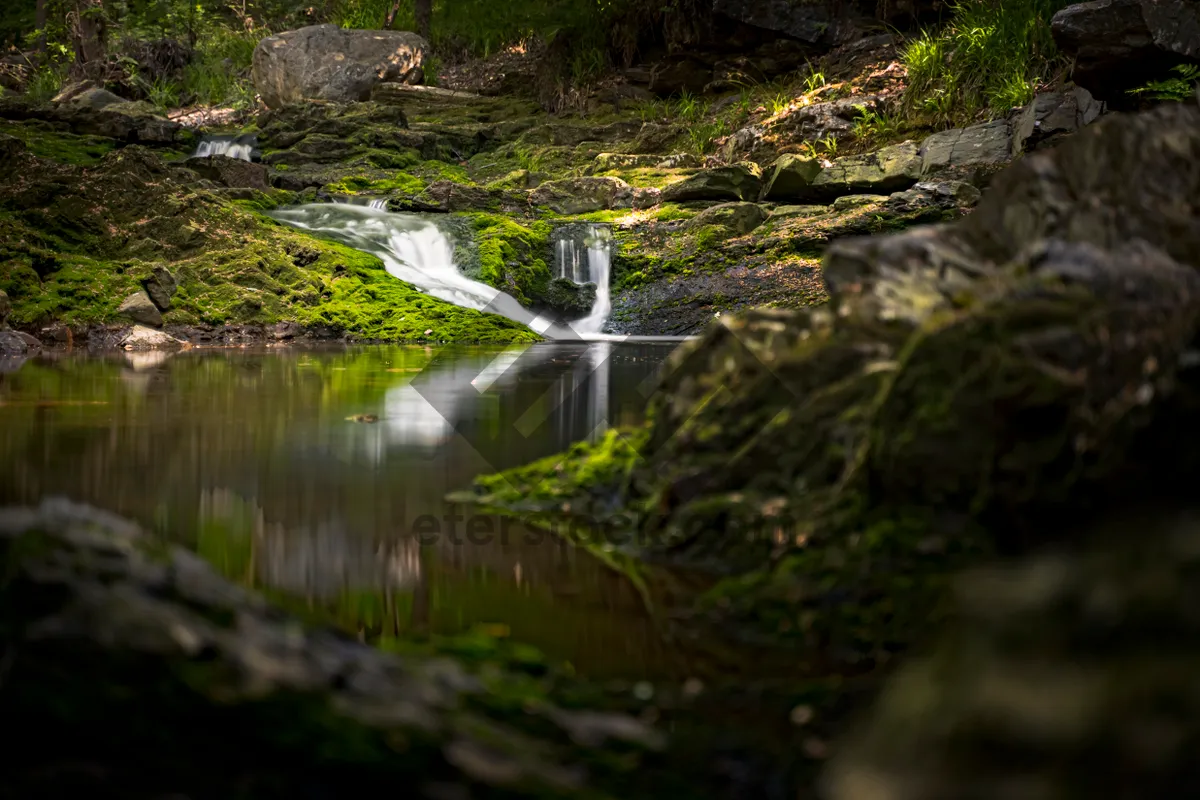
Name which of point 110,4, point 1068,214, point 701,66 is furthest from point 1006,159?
point 110,4

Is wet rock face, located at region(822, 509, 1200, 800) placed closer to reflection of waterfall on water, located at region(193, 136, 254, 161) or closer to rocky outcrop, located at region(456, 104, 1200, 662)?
rocky outcrop, located at region(456, 104, 1200, 662)

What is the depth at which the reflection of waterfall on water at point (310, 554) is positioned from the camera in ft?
6.96

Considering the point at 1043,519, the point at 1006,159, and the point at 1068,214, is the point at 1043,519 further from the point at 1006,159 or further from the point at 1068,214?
the point at 1006,159

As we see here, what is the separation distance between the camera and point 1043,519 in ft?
5.59

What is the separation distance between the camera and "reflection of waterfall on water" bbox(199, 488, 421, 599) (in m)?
2.12

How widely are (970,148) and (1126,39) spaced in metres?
2.74

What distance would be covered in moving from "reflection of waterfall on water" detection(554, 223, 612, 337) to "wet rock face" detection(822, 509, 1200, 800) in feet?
34.3

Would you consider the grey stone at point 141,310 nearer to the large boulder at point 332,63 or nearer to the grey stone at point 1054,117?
the grey stone at point 1054,117

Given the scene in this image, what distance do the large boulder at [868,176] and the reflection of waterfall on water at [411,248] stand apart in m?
4.40

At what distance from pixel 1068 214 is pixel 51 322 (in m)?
9.50

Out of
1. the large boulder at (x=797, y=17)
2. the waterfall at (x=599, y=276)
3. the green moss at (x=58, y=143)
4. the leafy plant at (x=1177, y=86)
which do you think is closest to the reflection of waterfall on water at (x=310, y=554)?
the waterfall at (x=599, y=276)

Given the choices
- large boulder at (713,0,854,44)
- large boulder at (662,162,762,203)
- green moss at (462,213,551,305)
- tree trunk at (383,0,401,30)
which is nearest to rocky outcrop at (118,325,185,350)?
green moss at (462,213,551,305)

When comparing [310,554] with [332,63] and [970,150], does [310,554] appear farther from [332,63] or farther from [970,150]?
[332,63]

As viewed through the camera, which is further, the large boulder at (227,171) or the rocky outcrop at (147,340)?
the large boulder at (227,171)
